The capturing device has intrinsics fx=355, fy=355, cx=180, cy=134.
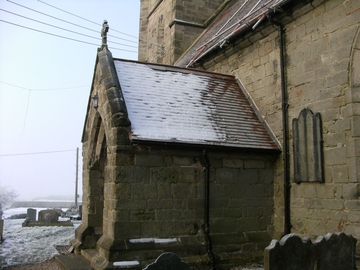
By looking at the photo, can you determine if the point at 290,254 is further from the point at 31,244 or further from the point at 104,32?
the point at 31,244

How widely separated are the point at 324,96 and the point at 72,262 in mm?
6252

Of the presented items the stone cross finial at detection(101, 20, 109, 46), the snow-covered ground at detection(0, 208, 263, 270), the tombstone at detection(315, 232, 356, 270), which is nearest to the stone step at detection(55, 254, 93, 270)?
the snow-covered ground at detection(0, 208, 263, 270)

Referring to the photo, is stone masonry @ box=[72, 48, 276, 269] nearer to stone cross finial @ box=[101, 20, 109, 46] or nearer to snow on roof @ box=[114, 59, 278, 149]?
snow on roof @ box=[114, 59, 278, 149]

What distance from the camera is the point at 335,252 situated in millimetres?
5066

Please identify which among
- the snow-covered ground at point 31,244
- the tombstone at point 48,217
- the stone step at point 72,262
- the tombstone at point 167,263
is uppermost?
the tombstone at point 167,263

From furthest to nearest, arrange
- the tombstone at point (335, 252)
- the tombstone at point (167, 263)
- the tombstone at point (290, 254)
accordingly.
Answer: the tombstone at point (335, 252) < the tombstone at point (290, 254) < the tombstone at point (167, 263)

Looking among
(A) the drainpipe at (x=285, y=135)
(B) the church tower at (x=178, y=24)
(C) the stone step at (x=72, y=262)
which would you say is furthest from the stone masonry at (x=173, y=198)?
(B) the church tower at (x=178, y=24)

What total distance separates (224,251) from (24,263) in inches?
180

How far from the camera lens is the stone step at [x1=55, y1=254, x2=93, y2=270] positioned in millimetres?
7156

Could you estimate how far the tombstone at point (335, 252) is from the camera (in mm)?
4914

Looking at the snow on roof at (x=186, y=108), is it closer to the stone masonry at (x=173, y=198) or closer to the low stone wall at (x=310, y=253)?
the stone masonry at (x=173, y=198)

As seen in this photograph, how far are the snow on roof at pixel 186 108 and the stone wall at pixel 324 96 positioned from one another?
0.65 meters

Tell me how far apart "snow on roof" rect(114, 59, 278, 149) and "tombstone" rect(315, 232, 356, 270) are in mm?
2863

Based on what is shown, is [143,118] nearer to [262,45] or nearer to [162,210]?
[162,210]
